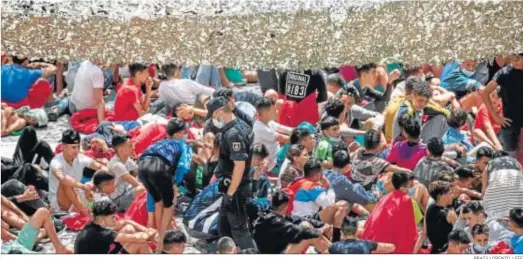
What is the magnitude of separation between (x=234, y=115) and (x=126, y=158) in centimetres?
72

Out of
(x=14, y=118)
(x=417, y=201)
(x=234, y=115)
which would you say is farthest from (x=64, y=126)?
(x=417, y=201)

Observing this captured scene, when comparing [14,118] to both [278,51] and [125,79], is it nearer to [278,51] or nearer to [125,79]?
[125,79]

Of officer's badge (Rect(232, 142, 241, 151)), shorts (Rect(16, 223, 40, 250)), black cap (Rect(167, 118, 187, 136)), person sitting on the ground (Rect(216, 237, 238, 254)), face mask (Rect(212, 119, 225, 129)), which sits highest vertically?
face mask (Rect(212, 119, 225, 129))

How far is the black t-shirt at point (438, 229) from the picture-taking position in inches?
550

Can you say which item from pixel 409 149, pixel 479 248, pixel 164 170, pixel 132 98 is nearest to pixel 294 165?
pixel 409 149

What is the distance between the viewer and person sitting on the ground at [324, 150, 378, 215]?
1420cm

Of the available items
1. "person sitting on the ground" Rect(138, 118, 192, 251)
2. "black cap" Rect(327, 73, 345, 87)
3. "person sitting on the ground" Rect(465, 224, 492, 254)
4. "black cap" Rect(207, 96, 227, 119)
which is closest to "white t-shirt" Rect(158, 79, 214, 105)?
"black cap" Rect(207, 96, 227, 119)

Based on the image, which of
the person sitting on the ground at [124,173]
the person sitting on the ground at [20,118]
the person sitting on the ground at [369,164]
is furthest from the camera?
the person sitting on the ground at [20,118]

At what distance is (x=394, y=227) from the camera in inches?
547

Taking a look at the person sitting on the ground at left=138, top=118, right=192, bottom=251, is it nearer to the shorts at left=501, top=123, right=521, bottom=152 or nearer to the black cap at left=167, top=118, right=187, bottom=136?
the black cap at left=167, top=118, right=187, bottom=136

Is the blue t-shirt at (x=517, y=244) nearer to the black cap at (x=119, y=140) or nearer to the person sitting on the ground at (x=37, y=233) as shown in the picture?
the black cap at (x=119, y=140)

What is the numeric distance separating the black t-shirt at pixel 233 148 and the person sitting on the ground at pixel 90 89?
44.4 inches

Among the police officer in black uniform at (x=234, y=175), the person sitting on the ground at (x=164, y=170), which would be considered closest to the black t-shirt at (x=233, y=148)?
the police officer in black uniform at (x=234, y=175)

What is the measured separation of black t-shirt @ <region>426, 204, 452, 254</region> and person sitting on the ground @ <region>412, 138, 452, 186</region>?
0.91 ft
